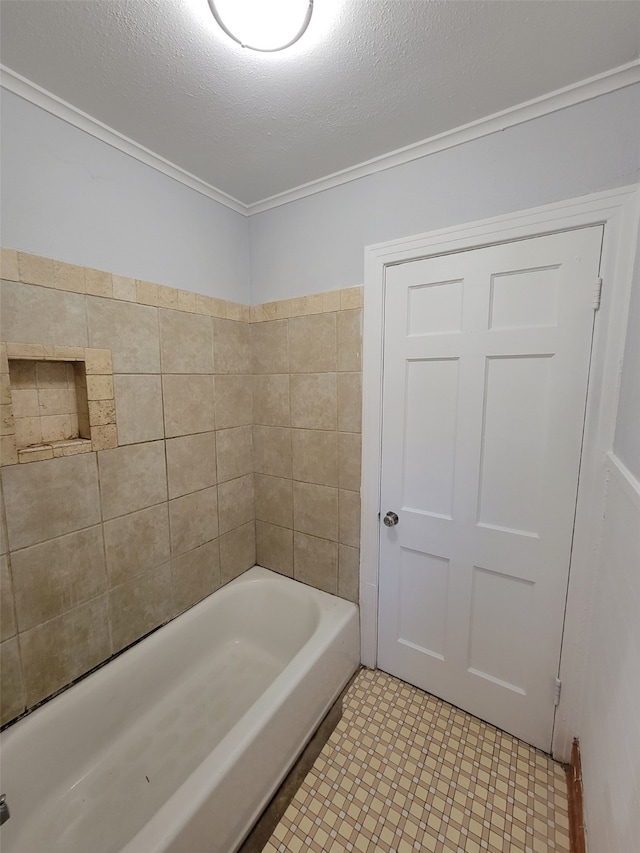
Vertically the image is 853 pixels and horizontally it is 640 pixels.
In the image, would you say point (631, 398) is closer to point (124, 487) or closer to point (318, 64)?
point (318, 64)

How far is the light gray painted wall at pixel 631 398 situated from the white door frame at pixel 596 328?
5cm

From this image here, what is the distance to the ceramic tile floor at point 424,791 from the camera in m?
1.07

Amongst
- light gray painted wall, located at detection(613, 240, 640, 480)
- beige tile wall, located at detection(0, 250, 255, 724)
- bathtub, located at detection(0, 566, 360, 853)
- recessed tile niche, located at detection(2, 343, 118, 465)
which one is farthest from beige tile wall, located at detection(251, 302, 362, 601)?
light gray painted wall, located at detection(613, 240, 640, 480)

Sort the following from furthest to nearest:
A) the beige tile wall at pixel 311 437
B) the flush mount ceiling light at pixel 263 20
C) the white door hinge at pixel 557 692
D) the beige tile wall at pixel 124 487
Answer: the beige tile wall at pixel 311 437 → the white door hinge at pixel 557 692 → the beige tile wall at pixel 124 487 → the flush mount ceiling light at pixel 263 20

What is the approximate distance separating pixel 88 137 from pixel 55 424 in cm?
103

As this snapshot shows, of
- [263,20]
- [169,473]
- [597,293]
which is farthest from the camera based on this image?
[169,473]

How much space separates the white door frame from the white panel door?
0.10 ft

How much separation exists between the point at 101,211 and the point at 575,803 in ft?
8.64

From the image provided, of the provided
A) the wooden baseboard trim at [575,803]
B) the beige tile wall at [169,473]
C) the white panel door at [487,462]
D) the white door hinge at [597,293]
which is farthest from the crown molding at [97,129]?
the wooden baseboard trim at [575,803]

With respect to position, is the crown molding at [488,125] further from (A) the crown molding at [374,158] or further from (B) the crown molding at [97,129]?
(B) the crown molding at [97,129]

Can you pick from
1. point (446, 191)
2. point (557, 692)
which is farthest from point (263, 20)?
point (557, 692)

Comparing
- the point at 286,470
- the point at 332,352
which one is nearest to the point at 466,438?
the point at 332,352

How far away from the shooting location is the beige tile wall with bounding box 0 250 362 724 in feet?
3.70

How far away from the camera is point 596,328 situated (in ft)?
3.60
